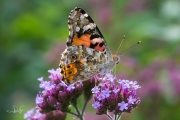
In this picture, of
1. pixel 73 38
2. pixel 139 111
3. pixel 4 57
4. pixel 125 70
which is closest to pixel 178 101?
pixel 139 111

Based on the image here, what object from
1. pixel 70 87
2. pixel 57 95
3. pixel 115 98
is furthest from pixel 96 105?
pixel 57 95

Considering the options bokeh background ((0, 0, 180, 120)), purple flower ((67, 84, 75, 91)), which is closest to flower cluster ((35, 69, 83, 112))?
purple flower ((67, 84, 75, 91))

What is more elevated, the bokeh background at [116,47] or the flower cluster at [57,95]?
the bokeh background at [116,47]

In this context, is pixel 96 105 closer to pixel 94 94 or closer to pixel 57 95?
pixel 94 94

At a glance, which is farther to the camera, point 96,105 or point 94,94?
point 94,94

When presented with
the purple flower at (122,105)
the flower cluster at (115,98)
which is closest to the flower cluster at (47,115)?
the flower cluster at (115,98)

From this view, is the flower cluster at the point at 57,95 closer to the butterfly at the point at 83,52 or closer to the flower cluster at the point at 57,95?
the flower cluster at the point at 57,95
